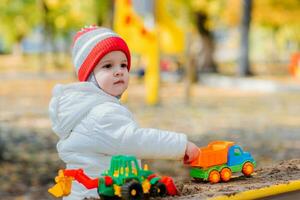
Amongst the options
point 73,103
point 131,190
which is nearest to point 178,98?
point 73,103

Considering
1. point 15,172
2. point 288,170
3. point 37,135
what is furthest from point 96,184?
point 37,135

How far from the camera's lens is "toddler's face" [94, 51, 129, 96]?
2.64 metres

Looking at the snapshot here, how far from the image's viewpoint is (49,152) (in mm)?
9266

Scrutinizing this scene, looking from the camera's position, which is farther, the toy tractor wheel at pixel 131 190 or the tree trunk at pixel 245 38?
the tree trunk at pixel 245 38

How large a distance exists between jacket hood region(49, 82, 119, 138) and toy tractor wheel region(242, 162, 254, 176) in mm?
631

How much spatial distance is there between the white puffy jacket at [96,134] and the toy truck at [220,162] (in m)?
0.20

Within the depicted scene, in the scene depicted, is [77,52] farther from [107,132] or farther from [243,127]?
[243,127]

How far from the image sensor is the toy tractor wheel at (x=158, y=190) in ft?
8.13

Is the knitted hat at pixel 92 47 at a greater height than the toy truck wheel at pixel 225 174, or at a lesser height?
greater

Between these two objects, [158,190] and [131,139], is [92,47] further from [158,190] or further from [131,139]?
[158,190]

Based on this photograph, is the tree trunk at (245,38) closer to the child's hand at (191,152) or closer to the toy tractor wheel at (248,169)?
the toy tractor wheel at (248,169)

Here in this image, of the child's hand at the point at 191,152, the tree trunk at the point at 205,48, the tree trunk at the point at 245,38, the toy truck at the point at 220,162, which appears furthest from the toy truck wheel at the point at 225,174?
the tree trunk at the point at 205,48

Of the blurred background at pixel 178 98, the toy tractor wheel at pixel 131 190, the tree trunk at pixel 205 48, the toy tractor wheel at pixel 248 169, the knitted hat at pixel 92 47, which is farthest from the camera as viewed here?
the tree trunk at pixel 205 48

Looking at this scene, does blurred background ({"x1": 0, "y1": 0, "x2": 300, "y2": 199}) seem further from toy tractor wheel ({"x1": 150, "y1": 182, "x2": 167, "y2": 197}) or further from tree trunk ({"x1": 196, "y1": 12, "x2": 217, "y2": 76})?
toy tractor wheel ({"x1": 150, "y1": 182, "x2": 167, "y2": 197})
